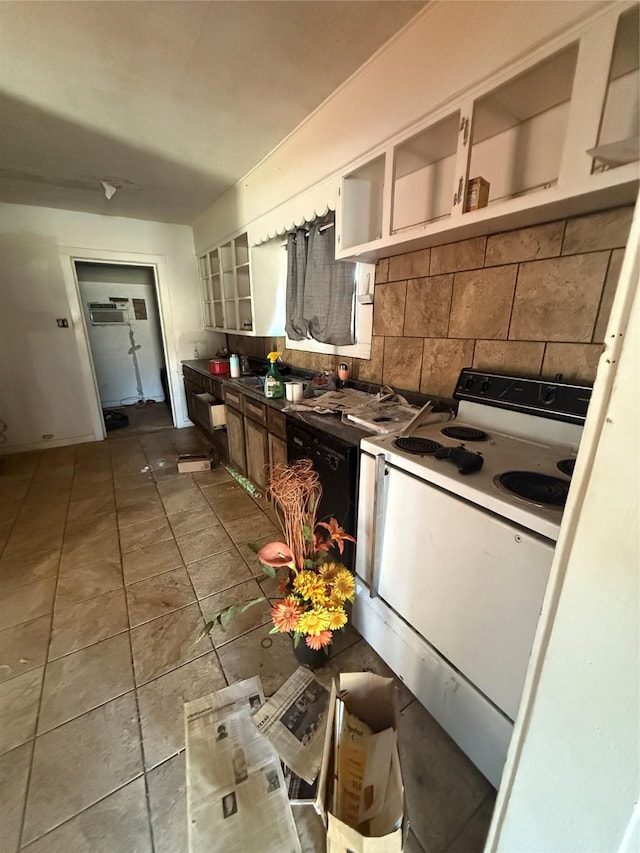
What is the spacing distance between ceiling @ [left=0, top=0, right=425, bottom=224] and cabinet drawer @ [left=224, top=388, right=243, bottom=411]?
5.34 feet

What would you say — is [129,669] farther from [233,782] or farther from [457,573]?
[457,573]

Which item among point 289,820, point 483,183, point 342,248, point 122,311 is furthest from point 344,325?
point 122,311

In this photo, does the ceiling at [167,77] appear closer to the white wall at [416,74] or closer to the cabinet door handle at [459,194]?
the white wall at [416,74]

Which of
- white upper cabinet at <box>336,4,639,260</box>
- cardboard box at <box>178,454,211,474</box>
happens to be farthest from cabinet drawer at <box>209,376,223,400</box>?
white upper cabinet at <box>336,4,639,260</box>

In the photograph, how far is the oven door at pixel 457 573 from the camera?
32.8 inches

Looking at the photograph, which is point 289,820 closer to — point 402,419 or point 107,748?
point 107,748

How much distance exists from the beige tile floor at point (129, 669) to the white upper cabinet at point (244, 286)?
1612mm

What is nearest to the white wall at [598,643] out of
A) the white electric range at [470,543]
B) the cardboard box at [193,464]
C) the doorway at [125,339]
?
the white electric range at [470,543]

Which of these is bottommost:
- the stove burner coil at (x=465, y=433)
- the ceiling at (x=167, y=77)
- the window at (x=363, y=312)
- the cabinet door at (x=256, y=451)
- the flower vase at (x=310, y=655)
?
the flower vase at (x=310, y=655)

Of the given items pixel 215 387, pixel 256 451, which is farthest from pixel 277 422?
pixel 215 387

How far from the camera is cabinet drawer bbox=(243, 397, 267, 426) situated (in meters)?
2.22

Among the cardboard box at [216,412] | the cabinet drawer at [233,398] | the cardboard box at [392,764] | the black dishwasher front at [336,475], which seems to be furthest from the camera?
the cardboard box at [216,412]

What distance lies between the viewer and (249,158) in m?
2.34

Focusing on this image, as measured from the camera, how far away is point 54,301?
3.46 metres
